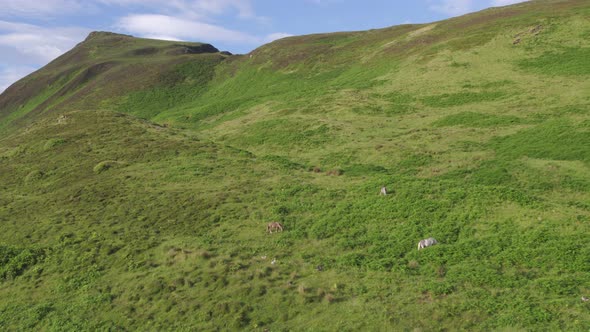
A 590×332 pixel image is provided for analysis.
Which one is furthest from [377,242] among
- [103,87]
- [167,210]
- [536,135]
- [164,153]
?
[103,87]

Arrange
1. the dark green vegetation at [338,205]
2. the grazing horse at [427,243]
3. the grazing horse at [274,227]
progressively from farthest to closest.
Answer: the grazing horse at [274,227]
the grazing horse at [427,243]
the dark green vegetation at [338,205]

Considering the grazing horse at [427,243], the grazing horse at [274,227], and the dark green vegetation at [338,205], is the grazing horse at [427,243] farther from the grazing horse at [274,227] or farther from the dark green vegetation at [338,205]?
the grazing horse at [274,227]

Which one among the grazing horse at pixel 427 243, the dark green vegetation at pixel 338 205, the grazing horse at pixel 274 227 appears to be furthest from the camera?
the grazing horse at pixel 274 227

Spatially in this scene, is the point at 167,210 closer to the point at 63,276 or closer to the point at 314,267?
the point at 63,276

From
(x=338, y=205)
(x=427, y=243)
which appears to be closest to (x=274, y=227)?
(x=338, y=205)

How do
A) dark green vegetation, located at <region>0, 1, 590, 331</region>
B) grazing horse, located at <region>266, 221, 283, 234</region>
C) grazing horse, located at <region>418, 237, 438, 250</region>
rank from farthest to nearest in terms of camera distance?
grazing horse, located at <region>266, 221, 283, 234</region>, grazing horse, located at <region>418, 237, 438, 250</region>, dark green vegetation, located at <region>0, 1, 590, 331</region>

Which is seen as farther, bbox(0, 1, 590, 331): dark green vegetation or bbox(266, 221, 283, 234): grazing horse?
bbox(266, 221, 283, 234): grazing horse

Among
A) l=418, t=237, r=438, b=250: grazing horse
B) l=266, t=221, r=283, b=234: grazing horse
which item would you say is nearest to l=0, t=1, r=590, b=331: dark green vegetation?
l=418, t=237, r=438, b=250: grazing horse

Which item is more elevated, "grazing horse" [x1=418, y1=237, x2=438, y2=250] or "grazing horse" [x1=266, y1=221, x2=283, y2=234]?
"grazing horse" [x1=266, y1=221, x2=283, y2=234]

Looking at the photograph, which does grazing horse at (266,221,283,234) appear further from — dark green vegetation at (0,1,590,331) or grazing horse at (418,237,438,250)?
grazing horse at (418,237,438,250)

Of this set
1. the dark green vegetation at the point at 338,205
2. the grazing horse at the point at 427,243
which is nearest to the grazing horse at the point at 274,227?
the dark green vegetation at the point at 338,205
